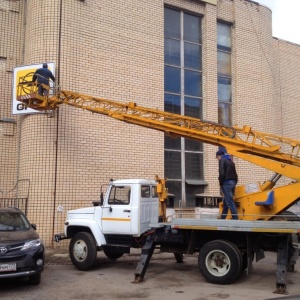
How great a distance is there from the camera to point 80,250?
9.88 metres

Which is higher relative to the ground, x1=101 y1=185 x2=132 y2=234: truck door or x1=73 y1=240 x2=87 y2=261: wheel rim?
x1=101 y1=185 x2=132 y2=234: truck door

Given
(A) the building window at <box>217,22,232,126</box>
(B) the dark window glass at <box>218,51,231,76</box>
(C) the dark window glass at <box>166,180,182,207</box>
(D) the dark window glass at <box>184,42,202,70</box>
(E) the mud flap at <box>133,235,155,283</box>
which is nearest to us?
(E) the mud flap at <box>133,235,155,283</box>

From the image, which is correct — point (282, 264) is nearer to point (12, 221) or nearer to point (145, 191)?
point (145, 191)

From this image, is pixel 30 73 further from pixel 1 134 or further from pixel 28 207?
pixel 28 207

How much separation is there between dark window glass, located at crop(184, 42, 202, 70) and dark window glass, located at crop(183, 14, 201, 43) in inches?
10.3

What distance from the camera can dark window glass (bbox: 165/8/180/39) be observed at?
1566 cm

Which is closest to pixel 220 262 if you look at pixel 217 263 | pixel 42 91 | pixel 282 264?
pixel 217 263

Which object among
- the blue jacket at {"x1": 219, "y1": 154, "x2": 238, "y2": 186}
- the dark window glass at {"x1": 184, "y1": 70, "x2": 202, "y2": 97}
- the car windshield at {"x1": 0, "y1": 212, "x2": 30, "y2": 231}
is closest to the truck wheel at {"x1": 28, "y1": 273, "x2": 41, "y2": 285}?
the car windshield at {"x1": 0, "y1": 212, "x2": 30, "y2": 231}

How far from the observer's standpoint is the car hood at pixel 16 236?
8.02 meters

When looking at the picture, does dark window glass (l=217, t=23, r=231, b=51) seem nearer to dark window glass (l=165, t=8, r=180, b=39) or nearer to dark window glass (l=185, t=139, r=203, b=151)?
dark window glass (l=165, t=8, r=180, b=39)

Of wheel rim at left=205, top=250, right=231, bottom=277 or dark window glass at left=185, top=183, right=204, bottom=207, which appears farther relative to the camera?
dark window glass at left=185, top=183, right=204, bottom=207

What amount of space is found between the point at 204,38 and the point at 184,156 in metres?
4.77

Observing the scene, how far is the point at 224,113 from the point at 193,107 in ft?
4.77

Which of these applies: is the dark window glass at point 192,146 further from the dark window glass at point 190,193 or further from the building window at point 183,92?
the dark window glass at point 190,193
